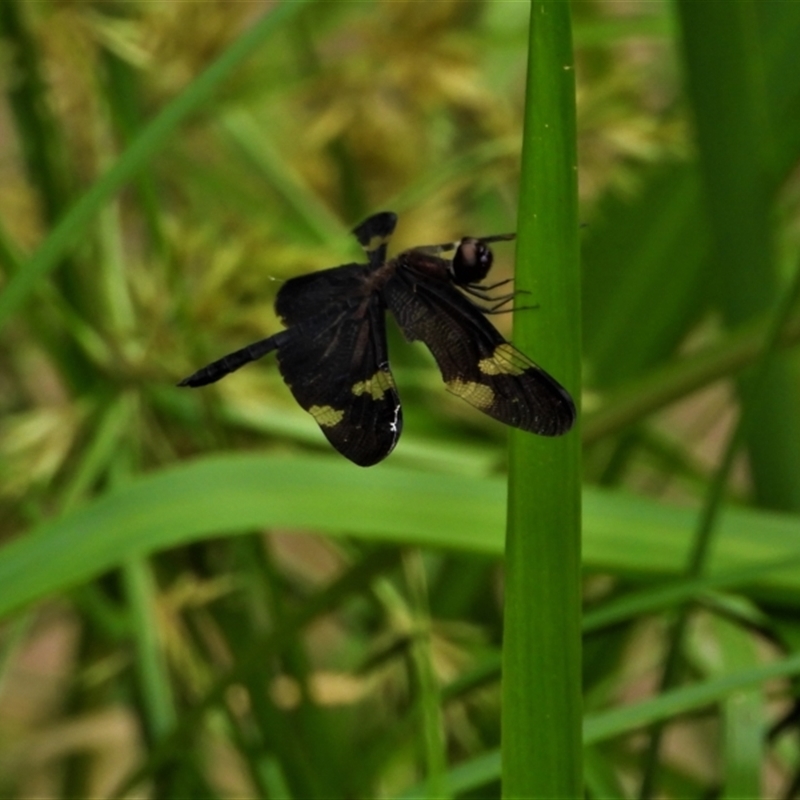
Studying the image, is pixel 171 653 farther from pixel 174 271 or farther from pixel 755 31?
pixel 755 31

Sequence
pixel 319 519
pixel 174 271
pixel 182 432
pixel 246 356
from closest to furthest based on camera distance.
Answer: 1. pixel 246 356
2. pixel 319 519
3. pixel 174 271
4. pixel 182 432

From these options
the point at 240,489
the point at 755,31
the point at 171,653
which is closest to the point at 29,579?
the point at 240,489

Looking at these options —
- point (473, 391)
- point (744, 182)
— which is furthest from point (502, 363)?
point (744, 182)

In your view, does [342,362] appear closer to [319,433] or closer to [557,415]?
[557,415]

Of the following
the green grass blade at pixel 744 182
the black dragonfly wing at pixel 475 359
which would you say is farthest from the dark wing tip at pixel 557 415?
the green grass blade at pixel 744 182

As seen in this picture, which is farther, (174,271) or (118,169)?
(174,271)

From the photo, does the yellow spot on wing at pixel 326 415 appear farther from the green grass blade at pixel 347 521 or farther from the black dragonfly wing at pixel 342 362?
the green grass blade at pixel 347 521

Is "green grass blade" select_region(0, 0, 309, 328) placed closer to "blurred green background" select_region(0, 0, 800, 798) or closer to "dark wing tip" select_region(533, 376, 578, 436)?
"blurred green background" select_region(0, 0, 800, 798)
